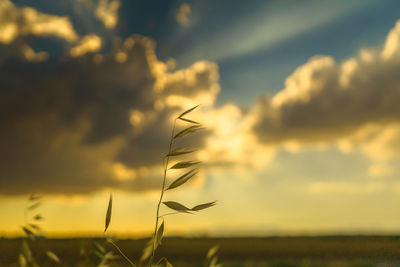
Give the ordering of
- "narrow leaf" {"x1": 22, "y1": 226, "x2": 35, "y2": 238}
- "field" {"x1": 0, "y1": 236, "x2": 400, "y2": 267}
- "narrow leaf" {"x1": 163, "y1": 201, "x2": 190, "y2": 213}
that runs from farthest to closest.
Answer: "field" {"x1": 0, "y1": 236, "x2": 400, "y2": 267}, "narrow leaf" {"x1": 22, "y1": 226, "x2": 35, "y2": 238}, "narrow leaf" {"x1": 163, "y1": 201, "x2": 190, "y2": 213}

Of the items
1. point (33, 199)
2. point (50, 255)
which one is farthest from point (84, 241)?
point (33, 199)


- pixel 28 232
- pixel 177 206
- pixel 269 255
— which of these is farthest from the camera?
pixel 269 255

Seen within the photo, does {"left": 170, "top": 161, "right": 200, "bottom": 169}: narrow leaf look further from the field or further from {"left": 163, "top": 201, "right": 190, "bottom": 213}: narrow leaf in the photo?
the field

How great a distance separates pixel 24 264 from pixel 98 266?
781 mm

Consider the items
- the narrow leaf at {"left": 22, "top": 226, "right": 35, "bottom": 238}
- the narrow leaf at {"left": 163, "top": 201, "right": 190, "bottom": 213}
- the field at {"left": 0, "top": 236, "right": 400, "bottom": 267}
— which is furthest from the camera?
the field at {"left": 0, "top": 236, "right": 400, "bottom": 267}

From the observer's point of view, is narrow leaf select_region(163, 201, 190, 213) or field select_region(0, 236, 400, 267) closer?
narrow leaf select_region(163, 201, 190, 213)

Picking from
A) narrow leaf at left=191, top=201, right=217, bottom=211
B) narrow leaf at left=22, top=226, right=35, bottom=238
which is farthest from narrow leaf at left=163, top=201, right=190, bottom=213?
narrow leaf at left=22, top=226, right=35, bottom=238

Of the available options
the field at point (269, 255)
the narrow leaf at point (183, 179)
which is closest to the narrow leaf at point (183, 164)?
the narrow leaf at point (183, 179)

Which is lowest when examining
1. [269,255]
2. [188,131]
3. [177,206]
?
[269,255]

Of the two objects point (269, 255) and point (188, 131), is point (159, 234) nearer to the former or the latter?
point (188, 131)

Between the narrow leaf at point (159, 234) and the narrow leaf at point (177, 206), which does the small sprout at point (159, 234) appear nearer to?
the narrow leaf at point (159, 234)

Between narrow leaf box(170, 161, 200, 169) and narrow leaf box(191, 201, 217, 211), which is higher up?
narrow leaf box(170, 161, 200, 169)

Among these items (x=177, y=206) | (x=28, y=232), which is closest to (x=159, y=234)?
(x=177, y=206)

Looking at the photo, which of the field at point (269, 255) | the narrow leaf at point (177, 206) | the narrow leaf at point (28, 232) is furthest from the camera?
the field at point (269, 255)
